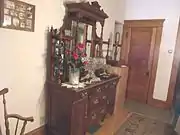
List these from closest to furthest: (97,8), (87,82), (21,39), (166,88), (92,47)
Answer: (21,39) < (87,82) < (97,8) < (92,47) < (166,88)

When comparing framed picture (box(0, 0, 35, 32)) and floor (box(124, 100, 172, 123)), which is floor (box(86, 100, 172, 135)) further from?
framed picture (box(0, 0, 35, 32))

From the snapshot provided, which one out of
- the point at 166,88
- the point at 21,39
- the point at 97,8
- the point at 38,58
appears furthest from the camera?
the point at 166,88

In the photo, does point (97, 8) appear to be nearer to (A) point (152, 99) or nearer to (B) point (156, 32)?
(B) point (156, 32)

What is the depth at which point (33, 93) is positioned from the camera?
7.36 ft

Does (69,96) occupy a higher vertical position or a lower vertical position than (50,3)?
lower

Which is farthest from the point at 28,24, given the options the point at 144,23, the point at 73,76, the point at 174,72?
the point at 174,72

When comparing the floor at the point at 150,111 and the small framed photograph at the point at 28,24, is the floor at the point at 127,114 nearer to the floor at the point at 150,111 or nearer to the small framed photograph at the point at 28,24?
the floor at the point at 150,111

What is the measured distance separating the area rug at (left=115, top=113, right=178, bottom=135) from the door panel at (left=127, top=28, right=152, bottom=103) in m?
1.10

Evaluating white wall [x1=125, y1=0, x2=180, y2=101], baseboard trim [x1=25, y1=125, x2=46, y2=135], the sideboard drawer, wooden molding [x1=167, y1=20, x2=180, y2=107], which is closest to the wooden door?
white wall [x1=125, y1=0, x2=180, y2=101]

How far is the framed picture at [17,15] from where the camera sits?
1746 mm

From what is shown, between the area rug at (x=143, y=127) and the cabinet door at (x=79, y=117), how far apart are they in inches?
29.6

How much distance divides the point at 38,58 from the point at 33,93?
481 mm

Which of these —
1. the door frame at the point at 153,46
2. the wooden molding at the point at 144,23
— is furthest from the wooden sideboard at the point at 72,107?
the wooden molding at the point at 144,23

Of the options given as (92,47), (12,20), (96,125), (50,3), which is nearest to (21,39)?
(12,20)
